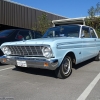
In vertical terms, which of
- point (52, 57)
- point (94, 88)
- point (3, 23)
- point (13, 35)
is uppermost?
point (3, 23)

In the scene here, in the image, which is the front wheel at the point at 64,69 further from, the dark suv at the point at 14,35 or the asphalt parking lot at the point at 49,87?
the dark suv at the point at 14,35

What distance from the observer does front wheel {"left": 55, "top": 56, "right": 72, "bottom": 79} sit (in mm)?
4539

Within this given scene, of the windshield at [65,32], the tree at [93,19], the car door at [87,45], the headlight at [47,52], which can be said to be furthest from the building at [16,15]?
the headlight at [47,52]

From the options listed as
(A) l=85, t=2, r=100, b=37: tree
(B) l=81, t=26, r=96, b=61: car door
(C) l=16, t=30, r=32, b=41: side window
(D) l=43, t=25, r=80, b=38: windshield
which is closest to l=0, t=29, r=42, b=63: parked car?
(C) l=16, t=30, r=32, b=41: side window

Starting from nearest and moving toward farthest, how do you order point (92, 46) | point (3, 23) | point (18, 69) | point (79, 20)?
point (18, 69), point (92, 46), point (3, 23), point (79, 20)

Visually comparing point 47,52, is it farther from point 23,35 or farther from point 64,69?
point 23,35

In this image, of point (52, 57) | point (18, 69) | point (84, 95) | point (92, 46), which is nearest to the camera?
point (84, 95)

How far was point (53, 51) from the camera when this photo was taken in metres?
4.05

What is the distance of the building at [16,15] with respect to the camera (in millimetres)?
16484

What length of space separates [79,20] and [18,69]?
50.7ft

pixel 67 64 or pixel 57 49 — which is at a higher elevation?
pixel 57 49

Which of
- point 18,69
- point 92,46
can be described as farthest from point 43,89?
point 92,46

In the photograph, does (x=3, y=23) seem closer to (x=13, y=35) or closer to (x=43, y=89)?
(x=13, y=35)

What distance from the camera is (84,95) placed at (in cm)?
346
